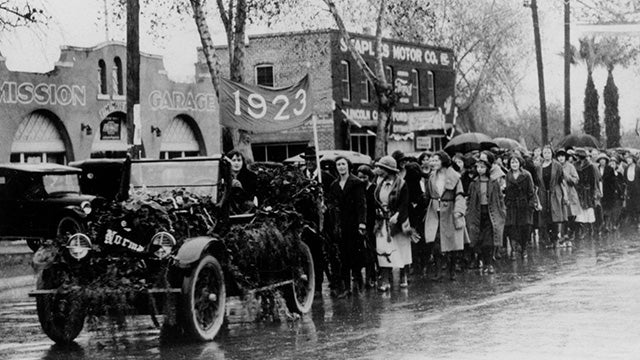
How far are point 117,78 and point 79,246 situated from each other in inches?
1137

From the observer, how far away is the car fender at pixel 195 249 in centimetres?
1088

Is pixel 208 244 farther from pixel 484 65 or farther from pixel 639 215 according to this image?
pixel 484 65

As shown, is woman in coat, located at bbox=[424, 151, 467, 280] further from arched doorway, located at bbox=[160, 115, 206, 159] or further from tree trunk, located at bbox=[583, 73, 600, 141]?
tree trunk, located at bbox=[583, 73, 600, 141]

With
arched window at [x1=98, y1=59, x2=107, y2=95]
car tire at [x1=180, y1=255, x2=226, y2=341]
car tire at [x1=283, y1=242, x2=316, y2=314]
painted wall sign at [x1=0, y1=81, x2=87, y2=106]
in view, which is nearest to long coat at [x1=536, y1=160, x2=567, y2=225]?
car tire at [x1=283, y1=242, x2=316, y2=314]

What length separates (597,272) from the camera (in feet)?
54.0

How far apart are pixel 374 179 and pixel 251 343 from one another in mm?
6552

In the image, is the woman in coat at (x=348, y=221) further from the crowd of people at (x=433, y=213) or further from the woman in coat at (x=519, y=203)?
the woman in coat at (x=519, y=203)

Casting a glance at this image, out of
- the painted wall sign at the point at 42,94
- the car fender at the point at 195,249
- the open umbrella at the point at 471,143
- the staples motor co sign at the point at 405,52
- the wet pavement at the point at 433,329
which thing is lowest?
the wet pavement at the point at 433,329

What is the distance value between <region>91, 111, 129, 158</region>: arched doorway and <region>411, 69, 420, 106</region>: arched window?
58.9 feet

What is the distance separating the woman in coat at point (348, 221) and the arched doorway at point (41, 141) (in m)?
21.5

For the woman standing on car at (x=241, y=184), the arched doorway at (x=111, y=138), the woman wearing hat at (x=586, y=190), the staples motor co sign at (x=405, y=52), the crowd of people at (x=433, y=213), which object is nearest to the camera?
the woman standing on car at (x=241, y=184)

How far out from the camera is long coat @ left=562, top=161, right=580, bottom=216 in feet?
76.6

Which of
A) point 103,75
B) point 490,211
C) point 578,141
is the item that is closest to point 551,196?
point 490,211

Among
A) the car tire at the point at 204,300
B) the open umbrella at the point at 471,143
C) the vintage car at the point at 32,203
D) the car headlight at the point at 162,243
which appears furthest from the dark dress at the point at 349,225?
the open umbrella at the point at 471,143
